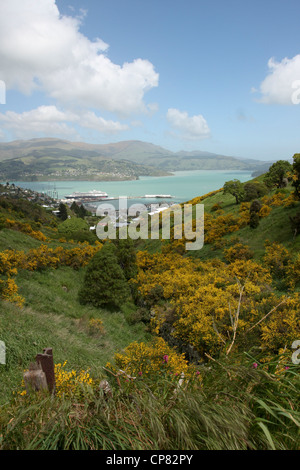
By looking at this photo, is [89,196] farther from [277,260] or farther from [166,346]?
[166,346]

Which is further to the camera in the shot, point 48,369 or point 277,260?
point 277,260

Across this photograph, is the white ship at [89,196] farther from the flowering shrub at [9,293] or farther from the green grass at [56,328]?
the flowering shrub at [9,293]

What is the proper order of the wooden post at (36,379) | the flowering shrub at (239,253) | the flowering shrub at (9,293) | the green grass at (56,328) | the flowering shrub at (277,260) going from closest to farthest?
the wooden post at (36,379) → the green grass at (56,328) → the flowering shrub at (9,293) → the flowering shrub at (277,260) → the flowering shrub at (239,253)

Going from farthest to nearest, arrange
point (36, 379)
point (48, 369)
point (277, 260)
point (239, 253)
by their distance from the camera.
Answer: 1. point (239, 253)
2. point (277, 260)
3. point (48, 369)
4. point (36, 379)

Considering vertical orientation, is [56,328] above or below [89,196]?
below

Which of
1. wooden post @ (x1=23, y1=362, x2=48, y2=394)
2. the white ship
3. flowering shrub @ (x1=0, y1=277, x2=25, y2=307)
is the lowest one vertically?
flowering shrub @ (x1=0, y1=277, x2=25, y2=307)

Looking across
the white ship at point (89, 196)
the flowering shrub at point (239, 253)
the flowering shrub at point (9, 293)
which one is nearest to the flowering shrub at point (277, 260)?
the flowering shrub at point (239, 253)

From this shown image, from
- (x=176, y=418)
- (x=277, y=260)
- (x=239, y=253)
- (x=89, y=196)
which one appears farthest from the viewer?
(x=89, y=196)

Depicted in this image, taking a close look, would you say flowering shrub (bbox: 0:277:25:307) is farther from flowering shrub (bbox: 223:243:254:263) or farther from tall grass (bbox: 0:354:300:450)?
flowering shrub (bbox: 223:243:254:263)

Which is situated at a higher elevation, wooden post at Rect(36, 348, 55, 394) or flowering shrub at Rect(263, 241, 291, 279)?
wooden post at Rect(36, 348, 55, 394)

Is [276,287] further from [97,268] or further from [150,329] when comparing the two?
[97,268]

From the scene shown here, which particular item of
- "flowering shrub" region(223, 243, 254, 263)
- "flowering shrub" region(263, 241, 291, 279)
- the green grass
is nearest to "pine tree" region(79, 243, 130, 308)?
the green grass

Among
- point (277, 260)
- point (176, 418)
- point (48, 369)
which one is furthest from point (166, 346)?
point (277, 260)
